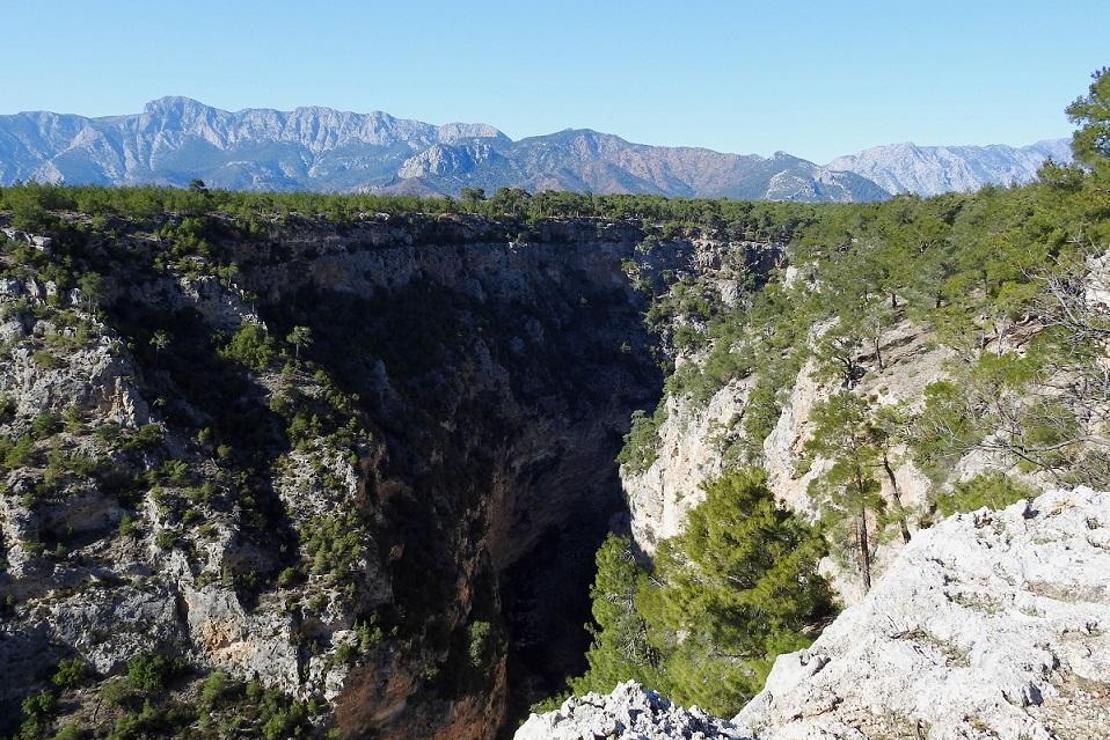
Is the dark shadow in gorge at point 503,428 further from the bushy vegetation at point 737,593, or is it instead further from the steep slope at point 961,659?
the steep slope at point 961,659

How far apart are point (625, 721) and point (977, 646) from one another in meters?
6.15

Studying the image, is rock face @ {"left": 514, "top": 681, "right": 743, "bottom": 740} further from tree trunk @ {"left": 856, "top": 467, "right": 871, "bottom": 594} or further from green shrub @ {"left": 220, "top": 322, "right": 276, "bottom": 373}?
green shrub @ {"left": 220, "top": 322, "right": 276, "bottom": 373}

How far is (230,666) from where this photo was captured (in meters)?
33.4

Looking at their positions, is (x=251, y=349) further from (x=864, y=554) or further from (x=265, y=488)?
(x=864, y=554)

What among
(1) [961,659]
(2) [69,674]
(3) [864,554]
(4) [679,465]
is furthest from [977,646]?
(4) [679,465]

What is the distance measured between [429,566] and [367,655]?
9601 millimetres

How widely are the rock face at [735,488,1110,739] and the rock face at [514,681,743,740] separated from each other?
148cm

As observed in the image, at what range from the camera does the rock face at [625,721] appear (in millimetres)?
10672

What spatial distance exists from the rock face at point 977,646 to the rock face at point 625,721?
1.48 metres

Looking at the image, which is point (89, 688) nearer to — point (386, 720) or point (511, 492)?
point (386, 720)

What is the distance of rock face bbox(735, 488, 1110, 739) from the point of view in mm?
9977

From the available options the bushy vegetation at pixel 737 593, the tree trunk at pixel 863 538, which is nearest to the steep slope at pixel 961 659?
the bushy vegetation at pixel 737 593

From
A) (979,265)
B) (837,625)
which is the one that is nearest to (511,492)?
(979,265)

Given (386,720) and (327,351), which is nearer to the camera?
(386,720)
